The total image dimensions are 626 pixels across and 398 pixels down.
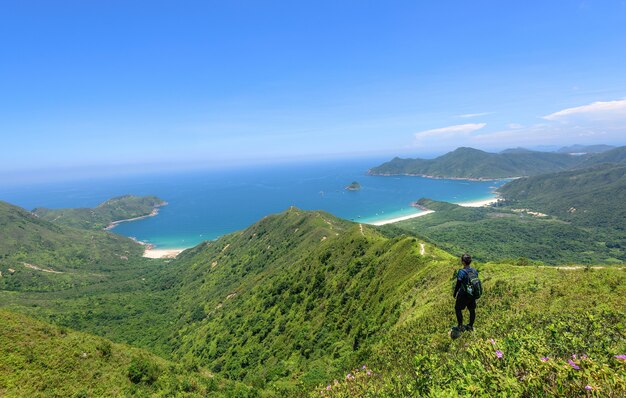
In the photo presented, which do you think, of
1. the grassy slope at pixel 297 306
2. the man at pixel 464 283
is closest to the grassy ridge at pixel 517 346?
the man at pixel 464 283

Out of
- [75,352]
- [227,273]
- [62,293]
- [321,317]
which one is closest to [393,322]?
[321,317]

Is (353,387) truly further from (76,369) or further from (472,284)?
(76,369)

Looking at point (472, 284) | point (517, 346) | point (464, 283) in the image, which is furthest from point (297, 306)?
point (517, 346)

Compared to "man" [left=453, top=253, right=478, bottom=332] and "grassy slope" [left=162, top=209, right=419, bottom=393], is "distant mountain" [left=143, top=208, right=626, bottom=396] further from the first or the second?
"man" [left=453, top=253, right=478, bottom=332]

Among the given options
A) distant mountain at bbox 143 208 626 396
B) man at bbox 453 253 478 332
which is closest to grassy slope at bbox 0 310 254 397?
distant mountain at bbox 143 208 626 396

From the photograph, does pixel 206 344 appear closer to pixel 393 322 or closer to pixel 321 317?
pixel 321 317

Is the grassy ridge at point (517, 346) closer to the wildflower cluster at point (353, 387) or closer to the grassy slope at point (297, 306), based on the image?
the wildflower cluster at point (353, 387)

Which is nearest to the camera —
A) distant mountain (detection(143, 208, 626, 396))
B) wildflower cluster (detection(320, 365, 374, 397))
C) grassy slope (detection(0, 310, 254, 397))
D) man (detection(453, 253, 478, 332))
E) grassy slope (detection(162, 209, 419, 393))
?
man (detection(453, 253, 478, 332))

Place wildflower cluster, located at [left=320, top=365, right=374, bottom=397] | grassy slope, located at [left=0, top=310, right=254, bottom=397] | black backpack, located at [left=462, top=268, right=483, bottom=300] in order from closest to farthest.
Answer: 1. black backpack, located at [left=462, top=268, right=483, bottom=300]
2. wildflower cluster, located at [left=320, top=365, right=374, bottom=397]
3. grassy slope, located at [left=0, top=310, right=254, bottom=397]
